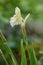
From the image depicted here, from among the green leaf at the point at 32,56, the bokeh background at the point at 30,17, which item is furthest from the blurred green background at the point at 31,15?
the green leaf at the point at 32,56

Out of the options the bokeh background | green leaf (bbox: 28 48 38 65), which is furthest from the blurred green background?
green leaf (bbox: 28 48 38 65)

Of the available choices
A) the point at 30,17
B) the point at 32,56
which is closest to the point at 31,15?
the point at 30,17

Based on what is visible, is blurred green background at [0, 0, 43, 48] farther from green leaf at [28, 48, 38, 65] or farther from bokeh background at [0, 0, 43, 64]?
green leaf at [28, 48, 38, 65]

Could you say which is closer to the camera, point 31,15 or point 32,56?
point 32,56

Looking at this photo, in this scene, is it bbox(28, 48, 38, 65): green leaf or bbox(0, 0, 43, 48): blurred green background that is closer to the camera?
bbox(28, 48, 38, 65): green leaf

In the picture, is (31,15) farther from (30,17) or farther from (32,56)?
(32,56)

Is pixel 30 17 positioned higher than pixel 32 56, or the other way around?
pixel 32 56

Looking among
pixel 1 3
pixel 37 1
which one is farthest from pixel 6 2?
pixel 37 1

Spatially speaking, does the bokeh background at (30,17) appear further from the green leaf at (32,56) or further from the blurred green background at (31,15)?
the green leaf at (32,56)
